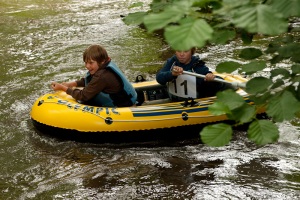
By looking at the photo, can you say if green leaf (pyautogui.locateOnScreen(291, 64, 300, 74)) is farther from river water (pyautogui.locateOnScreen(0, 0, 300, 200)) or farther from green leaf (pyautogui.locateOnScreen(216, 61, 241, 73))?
river water (pyautogui.locateOnScreen(0, 0, 300, 200))

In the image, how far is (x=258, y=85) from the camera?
4.98 ft

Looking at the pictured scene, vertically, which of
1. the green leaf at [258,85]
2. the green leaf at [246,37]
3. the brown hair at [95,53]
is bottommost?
the brown hair at [95,53]

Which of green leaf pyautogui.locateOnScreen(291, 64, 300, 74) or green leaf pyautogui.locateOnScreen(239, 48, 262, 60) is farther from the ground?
green leaf pyautogui.locateOnScreen(239, 48, 262, 60)

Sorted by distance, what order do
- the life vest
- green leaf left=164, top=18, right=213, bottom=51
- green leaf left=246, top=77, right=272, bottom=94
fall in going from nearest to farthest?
green leaf left=164, top=18, right=213, bottom=51 → green leaf left=246, top=77, right=272, bottom=94 → the life vest

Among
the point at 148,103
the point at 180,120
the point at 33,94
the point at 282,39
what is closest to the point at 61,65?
the point at 33,94

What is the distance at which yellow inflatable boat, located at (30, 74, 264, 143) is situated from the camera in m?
5.12

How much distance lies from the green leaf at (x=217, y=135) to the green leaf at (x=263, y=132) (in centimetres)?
7

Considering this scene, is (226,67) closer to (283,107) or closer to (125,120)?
(283,107)

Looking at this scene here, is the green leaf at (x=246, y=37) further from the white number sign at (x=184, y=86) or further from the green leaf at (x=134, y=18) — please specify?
the white number sign at (x=184, y=86)

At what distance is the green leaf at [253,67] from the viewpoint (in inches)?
62.5

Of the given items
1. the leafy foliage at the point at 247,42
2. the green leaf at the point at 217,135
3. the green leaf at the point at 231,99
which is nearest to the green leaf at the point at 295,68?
the leafy foliage at the point at 247,42

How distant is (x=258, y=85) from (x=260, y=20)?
463mm

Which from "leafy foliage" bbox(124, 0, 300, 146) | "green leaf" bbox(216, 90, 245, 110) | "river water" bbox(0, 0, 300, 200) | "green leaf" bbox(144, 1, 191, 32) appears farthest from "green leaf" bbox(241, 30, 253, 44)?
"river water" bbox(0, 0, 300, 200)

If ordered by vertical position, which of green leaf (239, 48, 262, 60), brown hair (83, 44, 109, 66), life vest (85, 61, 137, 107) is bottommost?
life vest (85, 61, 137, 107)
